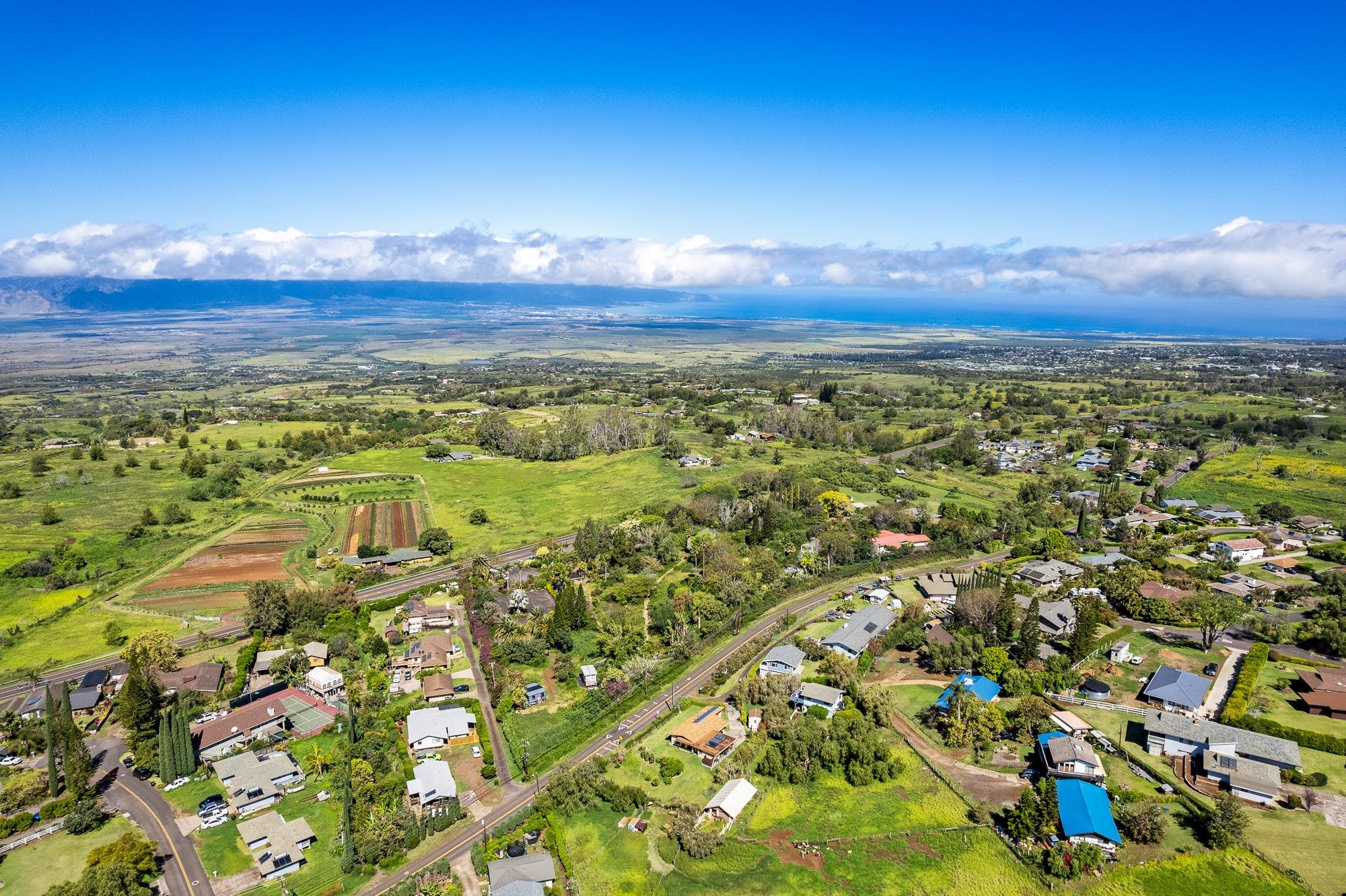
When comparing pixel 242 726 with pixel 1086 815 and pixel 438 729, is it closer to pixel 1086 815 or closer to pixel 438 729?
pixel 438 729

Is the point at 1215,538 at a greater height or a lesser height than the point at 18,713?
greater

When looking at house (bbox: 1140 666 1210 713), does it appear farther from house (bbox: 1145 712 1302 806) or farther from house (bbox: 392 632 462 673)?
house (bbox: 392 632 462 673)

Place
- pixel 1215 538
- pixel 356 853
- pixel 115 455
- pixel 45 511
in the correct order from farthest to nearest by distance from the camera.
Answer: pixel 115 455 → pixel 45 511 → pixel 1215 538 → pixel 356 853

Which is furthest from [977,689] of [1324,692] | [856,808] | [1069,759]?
[1324,692]

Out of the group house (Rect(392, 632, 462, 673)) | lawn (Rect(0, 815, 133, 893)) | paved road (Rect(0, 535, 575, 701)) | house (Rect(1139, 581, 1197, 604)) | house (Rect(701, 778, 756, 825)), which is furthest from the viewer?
house (Rect(1139, 581, 1197, 604))

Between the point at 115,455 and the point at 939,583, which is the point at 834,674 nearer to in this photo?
the point at 939,583

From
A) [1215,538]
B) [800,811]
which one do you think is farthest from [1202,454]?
[800,811]

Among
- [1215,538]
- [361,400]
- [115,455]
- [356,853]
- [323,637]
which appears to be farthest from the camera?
[361,400]

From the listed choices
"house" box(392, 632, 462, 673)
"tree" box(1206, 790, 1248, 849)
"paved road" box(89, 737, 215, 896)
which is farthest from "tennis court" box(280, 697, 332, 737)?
"tree" box(1206, 790, 1248, 849)
